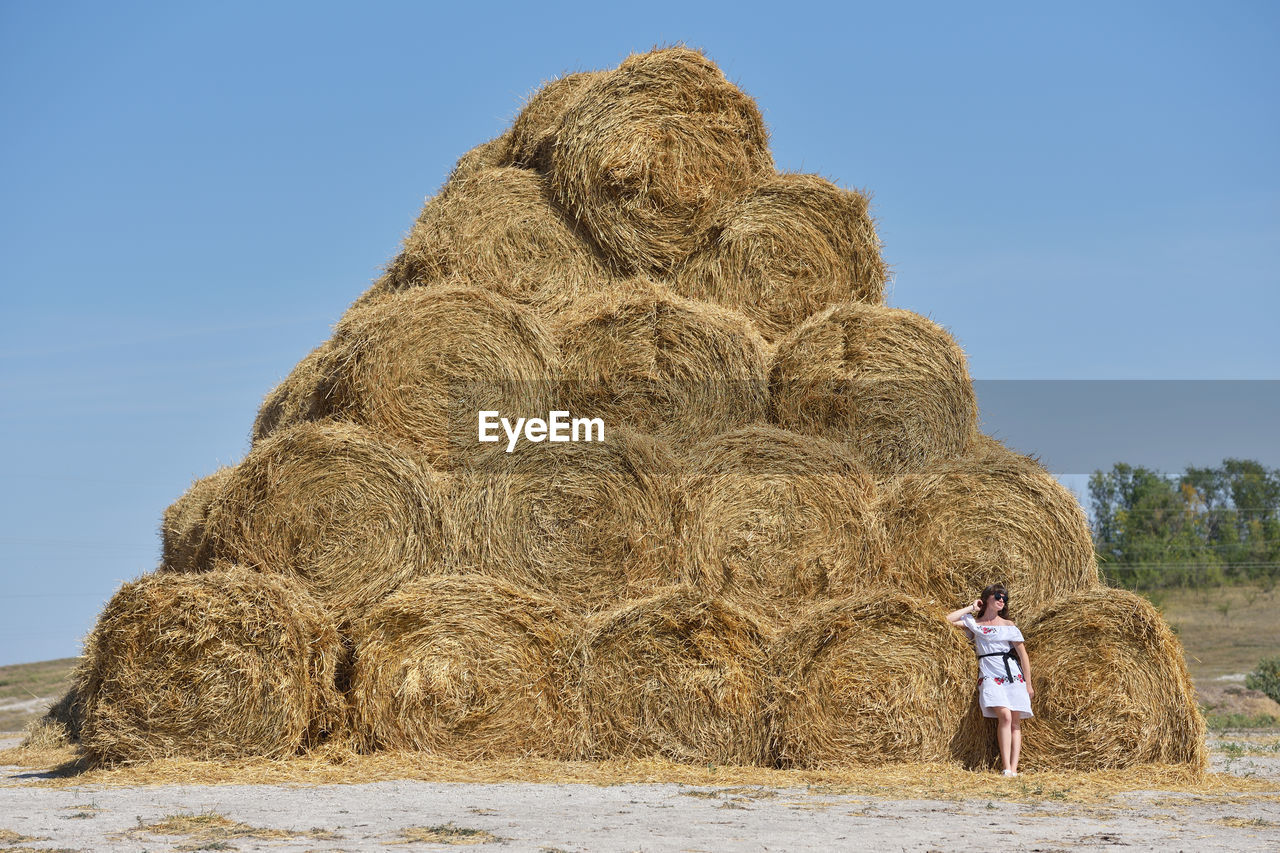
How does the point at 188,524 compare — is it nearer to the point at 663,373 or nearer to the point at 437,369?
the point at 437,369

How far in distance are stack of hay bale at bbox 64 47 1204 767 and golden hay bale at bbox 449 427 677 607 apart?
0.01 metres

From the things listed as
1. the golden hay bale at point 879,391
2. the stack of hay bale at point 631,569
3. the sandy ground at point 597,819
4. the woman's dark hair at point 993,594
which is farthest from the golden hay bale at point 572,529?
the woman's dark hair at point 993,594

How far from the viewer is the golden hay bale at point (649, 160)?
1028 centimetres

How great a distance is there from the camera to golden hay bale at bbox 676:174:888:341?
10242mm

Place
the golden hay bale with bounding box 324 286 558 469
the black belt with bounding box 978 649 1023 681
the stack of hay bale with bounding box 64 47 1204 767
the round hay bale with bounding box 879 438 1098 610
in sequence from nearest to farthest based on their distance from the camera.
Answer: the stack of hay bale with bounding box 64 47 1204 767, the black belt with bounding box 978 649 1023 681, the round hay bale with bounding box 879 438 1098 610, the golden hay bale with bounding box 324 286 558 469

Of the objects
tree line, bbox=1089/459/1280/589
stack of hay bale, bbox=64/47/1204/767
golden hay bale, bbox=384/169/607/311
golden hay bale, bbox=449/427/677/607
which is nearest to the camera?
stack of hay bale, bbox=64/47/1204/767

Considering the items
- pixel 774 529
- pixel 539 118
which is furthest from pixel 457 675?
pixel 539 118

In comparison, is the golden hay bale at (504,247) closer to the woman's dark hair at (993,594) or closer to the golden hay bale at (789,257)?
the golden hay bale at (789,257)

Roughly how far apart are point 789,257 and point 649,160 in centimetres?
132

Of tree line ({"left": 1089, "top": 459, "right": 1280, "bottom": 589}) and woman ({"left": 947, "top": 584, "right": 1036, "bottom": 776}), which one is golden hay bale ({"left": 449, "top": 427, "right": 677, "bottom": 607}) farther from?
tree line ({"left": 1089, "top": 459, "right": 1280, "bottom": 589})

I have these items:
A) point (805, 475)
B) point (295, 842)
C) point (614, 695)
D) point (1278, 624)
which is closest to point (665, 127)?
point (805, 475)

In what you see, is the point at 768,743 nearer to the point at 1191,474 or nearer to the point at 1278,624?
the point at 1278,624

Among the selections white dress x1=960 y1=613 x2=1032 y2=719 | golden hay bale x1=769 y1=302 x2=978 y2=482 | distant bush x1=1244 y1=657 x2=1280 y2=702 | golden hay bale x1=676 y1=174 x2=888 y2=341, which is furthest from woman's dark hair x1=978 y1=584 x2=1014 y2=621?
distant bush x1=1244 y1=657 x2=1280 y2=702

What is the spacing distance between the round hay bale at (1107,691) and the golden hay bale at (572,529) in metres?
2.56
